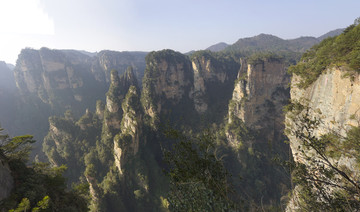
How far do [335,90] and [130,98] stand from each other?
4845cm

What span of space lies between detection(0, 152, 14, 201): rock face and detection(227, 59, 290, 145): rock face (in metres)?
56.3

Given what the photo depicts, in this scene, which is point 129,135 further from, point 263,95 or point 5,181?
point 263,95

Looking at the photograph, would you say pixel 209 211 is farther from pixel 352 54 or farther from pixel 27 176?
pixel 352 54

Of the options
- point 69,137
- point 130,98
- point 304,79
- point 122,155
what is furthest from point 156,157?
point 304,79

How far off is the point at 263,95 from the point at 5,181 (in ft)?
206

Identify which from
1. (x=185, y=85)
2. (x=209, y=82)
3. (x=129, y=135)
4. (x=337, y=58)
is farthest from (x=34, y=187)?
(x=209, y=82)

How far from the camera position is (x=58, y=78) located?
105 metres

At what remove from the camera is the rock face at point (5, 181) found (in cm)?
1192

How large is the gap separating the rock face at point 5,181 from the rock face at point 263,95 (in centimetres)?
5630

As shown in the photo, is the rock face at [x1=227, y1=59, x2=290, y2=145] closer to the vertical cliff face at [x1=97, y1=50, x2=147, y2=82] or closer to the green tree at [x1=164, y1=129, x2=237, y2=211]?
the green tree at [x1=164, y1=129, x2=237, y2=211]

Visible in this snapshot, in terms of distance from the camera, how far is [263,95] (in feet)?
186

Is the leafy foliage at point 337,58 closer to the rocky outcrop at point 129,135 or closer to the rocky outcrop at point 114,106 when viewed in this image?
the rocky outcrop at point 129,135

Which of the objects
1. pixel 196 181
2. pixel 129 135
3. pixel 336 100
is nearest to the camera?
pixel 196 181

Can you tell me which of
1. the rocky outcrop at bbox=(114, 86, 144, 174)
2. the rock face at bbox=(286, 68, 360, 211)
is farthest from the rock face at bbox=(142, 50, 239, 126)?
the rock face at bbox=(286, 68, 360, 211)
